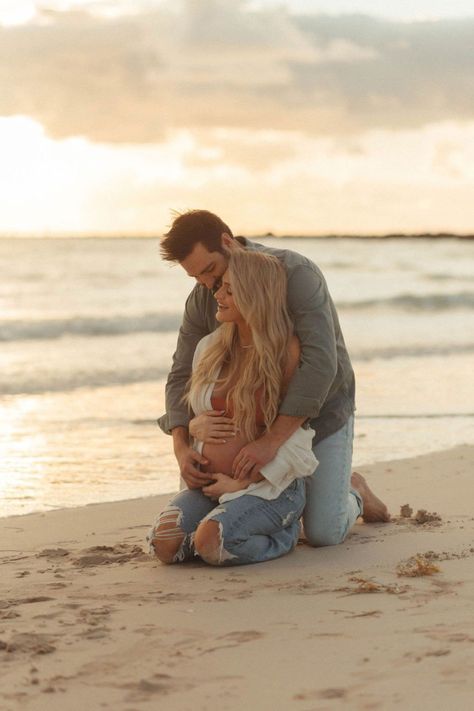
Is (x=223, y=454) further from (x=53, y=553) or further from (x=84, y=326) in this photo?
(x=84, y=326)

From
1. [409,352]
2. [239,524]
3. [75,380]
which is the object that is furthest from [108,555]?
A: [409,352]

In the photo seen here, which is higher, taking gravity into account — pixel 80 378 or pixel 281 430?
pixel 281 430

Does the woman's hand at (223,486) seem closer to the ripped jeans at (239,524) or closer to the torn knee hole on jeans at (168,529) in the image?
the ripped jeans at (239,524)

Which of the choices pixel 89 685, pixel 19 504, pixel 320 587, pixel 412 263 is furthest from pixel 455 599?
pixel 412 263

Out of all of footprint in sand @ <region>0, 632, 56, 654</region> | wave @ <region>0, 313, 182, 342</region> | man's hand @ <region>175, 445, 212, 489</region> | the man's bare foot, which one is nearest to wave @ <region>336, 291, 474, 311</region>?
wave @ <region>0, 313, 182, 342</region>

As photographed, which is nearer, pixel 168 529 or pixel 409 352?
pixel 168 529

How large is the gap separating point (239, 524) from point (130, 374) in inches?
380

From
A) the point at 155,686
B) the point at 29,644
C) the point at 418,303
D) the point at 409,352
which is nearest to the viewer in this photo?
the point at 155,686

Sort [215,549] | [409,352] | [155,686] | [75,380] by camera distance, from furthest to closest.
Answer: [409,352] → [75,380] → [215,549] → [155,686]

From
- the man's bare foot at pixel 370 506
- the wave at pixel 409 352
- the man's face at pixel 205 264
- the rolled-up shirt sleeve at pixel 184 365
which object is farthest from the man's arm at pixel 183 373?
the wave at pixel 409 352

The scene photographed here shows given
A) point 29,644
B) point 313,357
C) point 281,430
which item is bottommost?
point 29,644

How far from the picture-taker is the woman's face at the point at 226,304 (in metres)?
5.00

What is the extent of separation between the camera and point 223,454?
5199 millimetres

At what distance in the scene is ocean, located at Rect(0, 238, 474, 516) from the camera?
798 cm
